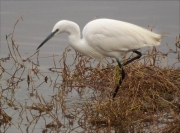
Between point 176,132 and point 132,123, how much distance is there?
505 millimetres

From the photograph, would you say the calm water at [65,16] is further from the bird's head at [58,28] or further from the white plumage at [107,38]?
the bird's head at [58,28]

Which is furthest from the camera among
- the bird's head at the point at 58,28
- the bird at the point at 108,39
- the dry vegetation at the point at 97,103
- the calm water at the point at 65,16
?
the calm water at the point at 65,16

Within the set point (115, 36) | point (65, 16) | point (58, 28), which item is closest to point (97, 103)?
point (58, 28)

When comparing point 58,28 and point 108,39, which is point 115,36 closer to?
point 108,39

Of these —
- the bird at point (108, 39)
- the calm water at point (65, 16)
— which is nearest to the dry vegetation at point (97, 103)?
the bird at point (108, 39)

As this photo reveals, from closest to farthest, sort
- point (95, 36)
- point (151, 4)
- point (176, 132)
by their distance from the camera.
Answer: point (176, 132) → point (95, 36) → point (151, 4)

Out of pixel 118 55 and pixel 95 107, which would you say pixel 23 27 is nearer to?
pixel 118 55

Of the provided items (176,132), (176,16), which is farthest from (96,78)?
(176,16)

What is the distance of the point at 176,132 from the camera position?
4562 mm

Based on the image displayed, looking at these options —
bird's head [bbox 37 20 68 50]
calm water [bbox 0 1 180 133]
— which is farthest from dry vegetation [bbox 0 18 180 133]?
calm water [bbox 0 1 180 133]

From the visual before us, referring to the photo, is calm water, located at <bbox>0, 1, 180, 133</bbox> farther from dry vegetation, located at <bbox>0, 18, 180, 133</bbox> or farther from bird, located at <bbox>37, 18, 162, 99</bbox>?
bird, located at <bbox>37, 18, 162, 99</bbox>

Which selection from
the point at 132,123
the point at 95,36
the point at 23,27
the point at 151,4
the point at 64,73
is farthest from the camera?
the point at 151,4

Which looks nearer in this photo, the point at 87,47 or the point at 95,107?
the point at 95,107

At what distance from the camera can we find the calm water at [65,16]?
805cm
